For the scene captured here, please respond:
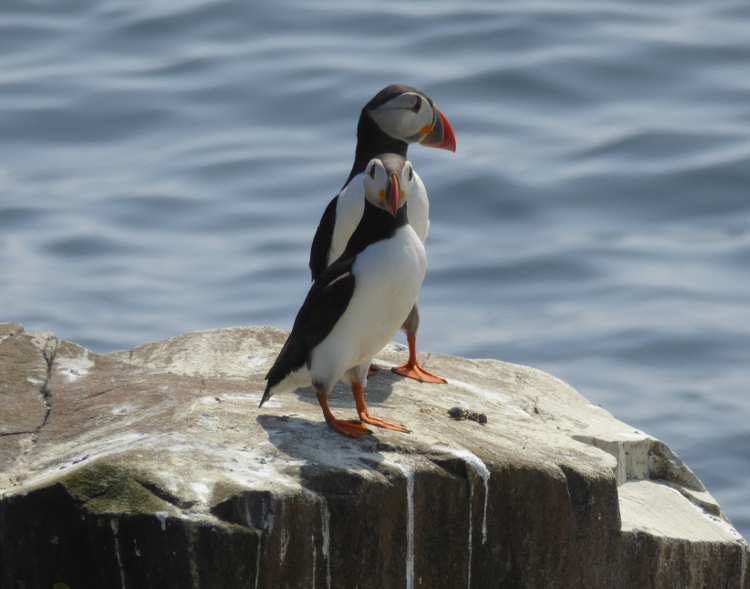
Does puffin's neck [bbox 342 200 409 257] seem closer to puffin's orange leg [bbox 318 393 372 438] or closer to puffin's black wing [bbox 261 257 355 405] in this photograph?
puffin's black wing [bbox 261 257 355 405]

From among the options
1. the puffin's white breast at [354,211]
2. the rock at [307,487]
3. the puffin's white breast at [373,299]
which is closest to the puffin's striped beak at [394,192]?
the puffin's white breast at [373,299]

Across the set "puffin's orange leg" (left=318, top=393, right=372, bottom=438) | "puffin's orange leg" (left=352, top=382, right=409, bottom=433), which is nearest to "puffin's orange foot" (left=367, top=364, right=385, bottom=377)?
"puffin's orange leg" (left=352, top=382, right=409, bottom=433)

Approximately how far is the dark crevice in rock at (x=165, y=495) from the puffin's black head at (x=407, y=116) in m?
2.94

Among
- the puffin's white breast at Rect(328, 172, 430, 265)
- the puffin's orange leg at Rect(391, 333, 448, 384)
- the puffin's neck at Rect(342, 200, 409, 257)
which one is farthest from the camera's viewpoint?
the puffin's orange leg at Rect(391, 333, 448, 384)

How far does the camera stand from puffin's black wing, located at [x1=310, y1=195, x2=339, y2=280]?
8344 mm

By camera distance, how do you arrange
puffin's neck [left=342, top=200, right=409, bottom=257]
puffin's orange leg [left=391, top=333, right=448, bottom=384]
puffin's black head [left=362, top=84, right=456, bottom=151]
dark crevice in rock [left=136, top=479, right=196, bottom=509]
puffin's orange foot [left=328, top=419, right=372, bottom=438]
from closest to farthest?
dark crevice in rock [left=136, top=479, right=196, bottom=509] < puffin's orange foot [left=328, top=419, right=372, bottom=438] < puffin's neck [left=342, top=200, right=409, bottom=257] < puffin's orange leg [left=391, top=333, right=448, bottom=384] < puffin's black head [left=362, top=84, right=456, bottom=151]

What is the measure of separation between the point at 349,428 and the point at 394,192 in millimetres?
916

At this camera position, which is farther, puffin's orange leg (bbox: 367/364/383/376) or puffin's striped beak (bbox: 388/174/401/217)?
puffin's orange leg (bbox: 367/364/383/376)

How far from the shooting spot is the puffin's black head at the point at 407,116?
8.66 m

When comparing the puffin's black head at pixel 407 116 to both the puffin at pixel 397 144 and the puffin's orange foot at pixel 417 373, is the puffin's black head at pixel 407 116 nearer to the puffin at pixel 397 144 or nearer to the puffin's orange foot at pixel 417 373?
the puffin at pixel 397 144

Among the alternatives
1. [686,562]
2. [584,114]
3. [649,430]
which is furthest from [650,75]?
[686,562]

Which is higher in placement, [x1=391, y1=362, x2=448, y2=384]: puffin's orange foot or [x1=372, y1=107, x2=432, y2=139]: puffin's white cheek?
[x1=372, y1=107, x2=432, y2=139]: puffin's white cheek

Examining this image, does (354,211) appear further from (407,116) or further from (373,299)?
(373,299)

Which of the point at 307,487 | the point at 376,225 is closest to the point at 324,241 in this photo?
the point at 376,225
